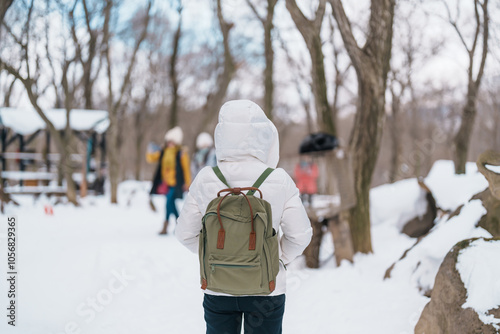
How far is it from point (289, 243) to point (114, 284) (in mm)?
3130

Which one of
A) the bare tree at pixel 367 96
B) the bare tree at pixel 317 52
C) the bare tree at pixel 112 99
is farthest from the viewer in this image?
the bare tree at pixel 112 99

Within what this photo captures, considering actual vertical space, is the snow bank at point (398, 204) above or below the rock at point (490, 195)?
below

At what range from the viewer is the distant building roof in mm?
13586

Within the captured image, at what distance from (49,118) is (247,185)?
13.7 metres

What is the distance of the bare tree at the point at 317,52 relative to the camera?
6.24 meters

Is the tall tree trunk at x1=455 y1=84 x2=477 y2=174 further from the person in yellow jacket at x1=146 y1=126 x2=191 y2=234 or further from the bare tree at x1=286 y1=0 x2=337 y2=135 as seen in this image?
the person in yellow jacket at x1=146 y1=126 x2=191 y2=234

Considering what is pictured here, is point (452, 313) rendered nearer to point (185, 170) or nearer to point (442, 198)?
point (442, 198)

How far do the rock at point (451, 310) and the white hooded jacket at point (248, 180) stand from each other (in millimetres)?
1426

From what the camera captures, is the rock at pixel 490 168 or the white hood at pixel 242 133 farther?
the rock at pixel 490 168

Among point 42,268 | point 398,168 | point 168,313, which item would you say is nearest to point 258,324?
point 168,313

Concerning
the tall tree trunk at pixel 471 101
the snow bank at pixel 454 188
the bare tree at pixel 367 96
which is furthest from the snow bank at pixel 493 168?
the tall tree trunk at pixel 471 101

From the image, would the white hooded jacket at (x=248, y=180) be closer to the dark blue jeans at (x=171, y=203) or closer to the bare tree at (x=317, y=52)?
the bare tree at (x=317, y=52)

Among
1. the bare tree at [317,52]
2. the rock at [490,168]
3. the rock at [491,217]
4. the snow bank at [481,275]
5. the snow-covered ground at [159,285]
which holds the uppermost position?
the bare tree at [317,52]

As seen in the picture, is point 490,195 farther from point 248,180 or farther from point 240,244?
point 240,244
